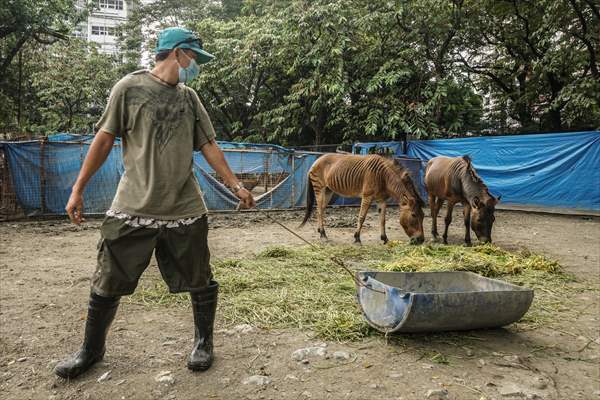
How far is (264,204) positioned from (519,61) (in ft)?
34.2

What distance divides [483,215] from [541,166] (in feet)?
19.7

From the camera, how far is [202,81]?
18.7 meters

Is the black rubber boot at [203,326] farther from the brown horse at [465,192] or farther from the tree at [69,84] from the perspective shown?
the tree at [69,84]

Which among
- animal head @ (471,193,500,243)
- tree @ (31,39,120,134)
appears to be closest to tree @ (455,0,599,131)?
animal head @ (471,193,500,243)

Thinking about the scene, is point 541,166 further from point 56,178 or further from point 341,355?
point 56,178

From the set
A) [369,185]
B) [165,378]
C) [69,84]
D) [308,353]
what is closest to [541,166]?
[369,185]

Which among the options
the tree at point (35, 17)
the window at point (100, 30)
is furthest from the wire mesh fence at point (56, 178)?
the window at point (100, 30)

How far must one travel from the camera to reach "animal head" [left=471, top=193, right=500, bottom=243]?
6855 millimetres

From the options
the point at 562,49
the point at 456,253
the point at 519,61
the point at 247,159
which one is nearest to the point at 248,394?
the point at 456,253

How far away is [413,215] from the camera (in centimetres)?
698

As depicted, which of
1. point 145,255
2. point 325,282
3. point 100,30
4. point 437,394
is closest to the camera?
point 437,394

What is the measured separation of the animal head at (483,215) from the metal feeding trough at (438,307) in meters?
3.62

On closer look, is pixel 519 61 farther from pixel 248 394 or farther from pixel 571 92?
pixel 248 394

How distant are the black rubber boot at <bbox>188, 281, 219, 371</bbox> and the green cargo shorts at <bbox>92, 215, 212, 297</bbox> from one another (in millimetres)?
88
